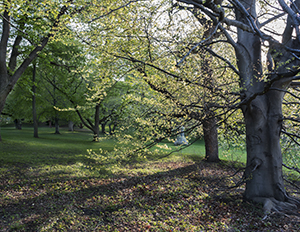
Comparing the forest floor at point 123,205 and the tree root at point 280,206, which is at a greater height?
the tree root at point 280,206

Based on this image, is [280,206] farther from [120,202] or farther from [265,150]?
[120,202]

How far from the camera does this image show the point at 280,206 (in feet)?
16.7

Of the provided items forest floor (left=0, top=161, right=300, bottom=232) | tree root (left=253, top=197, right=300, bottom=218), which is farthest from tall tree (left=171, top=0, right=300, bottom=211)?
forest floor (left=0, top=161, right=300, bottom=232)

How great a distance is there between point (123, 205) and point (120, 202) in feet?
0.81

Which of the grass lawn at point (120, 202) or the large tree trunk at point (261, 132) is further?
the large tree trunk at point (261, 132)

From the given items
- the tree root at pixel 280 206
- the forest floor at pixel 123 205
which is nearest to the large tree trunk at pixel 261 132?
the tree root at pixel 280 206

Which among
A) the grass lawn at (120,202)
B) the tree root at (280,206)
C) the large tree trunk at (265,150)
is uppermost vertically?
the large tree trunk at (265,150)

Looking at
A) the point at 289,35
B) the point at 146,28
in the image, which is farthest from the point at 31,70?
the point at 289,35

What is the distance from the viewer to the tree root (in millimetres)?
4934

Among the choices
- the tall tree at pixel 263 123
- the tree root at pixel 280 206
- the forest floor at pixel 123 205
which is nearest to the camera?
the forest floor at pixel 123 205

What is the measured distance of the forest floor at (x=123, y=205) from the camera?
15.3 ft

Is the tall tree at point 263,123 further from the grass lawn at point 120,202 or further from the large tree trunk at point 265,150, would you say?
the grass lawn at point 120,202

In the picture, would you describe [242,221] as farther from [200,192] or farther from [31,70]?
[31,70]

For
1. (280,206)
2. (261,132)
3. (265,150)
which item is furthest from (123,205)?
(261,132)
